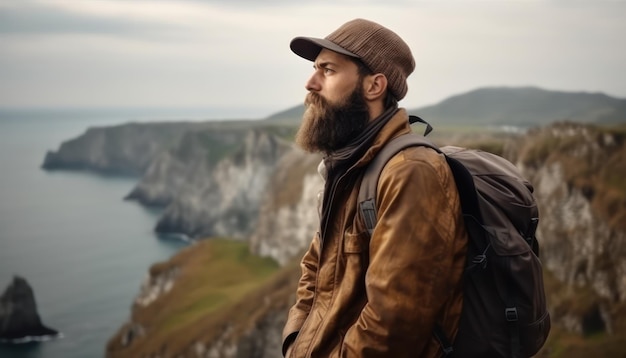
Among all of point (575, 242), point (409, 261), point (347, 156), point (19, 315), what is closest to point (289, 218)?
point (19, 315)

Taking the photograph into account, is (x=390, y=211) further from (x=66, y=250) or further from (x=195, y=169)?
(x=195, y=169)

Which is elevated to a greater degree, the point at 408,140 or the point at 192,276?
the point at 408,140

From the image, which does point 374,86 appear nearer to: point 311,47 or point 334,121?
point 334,121

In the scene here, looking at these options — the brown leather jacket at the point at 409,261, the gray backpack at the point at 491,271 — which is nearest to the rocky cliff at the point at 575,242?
the gray backpack at the point at 491,271

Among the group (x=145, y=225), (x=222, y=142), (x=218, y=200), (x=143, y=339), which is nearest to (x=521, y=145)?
(x=143, y=339)

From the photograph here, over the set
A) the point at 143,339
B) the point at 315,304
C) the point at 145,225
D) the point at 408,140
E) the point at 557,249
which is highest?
the point at 408,140

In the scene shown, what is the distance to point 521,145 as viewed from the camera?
5147cm

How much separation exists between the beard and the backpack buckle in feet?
4.87

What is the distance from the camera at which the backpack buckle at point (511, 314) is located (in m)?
4.00

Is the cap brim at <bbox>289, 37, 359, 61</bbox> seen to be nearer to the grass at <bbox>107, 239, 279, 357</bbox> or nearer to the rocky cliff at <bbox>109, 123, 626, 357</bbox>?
the rocky cliff at <bbox>109, 123, 626, 357</bbox>

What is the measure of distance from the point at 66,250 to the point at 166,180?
5281 cm

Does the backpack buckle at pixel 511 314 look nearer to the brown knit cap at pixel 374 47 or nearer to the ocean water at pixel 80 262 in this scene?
the brown knit cap at pixel 374 47

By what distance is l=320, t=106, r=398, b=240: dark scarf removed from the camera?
4.33m

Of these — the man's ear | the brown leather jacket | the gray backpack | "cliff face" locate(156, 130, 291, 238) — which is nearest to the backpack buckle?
the gray backpack
